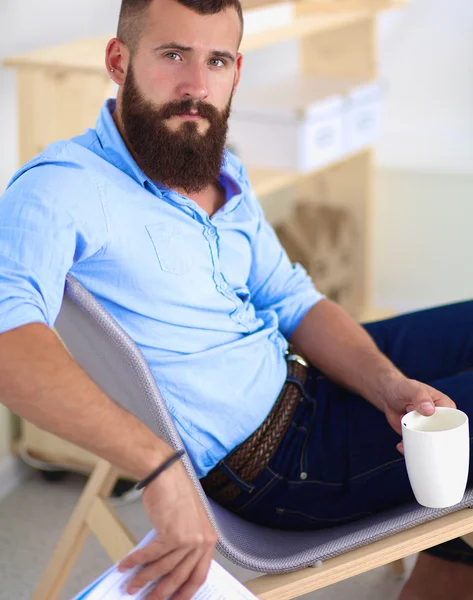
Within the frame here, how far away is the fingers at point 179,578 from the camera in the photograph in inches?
42.9

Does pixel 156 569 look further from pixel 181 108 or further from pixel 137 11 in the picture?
pixel 137 11

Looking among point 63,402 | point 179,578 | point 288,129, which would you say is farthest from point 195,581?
point 288,129

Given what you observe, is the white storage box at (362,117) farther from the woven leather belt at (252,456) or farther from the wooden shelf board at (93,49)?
the woven leather belt at (252,456)

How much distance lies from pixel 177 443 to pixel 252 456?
0.77 ft

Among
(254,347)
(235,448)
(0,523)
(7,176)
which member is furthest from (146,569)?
(7,176)

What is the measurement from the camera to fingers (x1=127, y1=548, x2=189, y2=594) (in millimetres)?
1084

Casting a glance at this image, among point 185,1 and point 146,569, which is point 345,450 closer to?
point 146,569

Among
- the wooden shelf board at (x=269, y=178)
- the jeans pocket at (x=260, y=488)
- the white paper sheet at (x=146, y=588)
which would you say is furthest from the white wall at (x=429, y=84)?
the white paper sheet at (x=146, y=588)

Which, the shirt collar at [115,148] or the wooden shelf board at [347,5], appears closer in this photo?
the shirt collar at [115,148]

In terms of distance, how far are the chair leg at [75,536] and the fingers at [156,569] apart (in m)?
0.62

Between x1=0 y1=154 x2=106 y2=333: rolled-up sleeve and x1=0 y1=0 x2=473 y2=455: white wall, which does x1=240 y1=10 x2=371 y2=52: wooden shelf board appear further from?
x1=0 y1=154 x2=106 y2=333: rolled-up sleeve

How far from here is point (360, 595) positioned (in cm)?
189

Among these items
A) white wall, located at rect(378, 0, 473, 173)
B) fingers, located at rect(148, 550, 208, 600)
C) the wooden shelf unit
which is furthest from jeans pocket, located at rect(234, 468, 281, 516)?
white wall, located at rect(378, 0, 473, 173)

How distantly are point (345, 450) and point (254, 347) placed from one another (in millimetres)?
219
